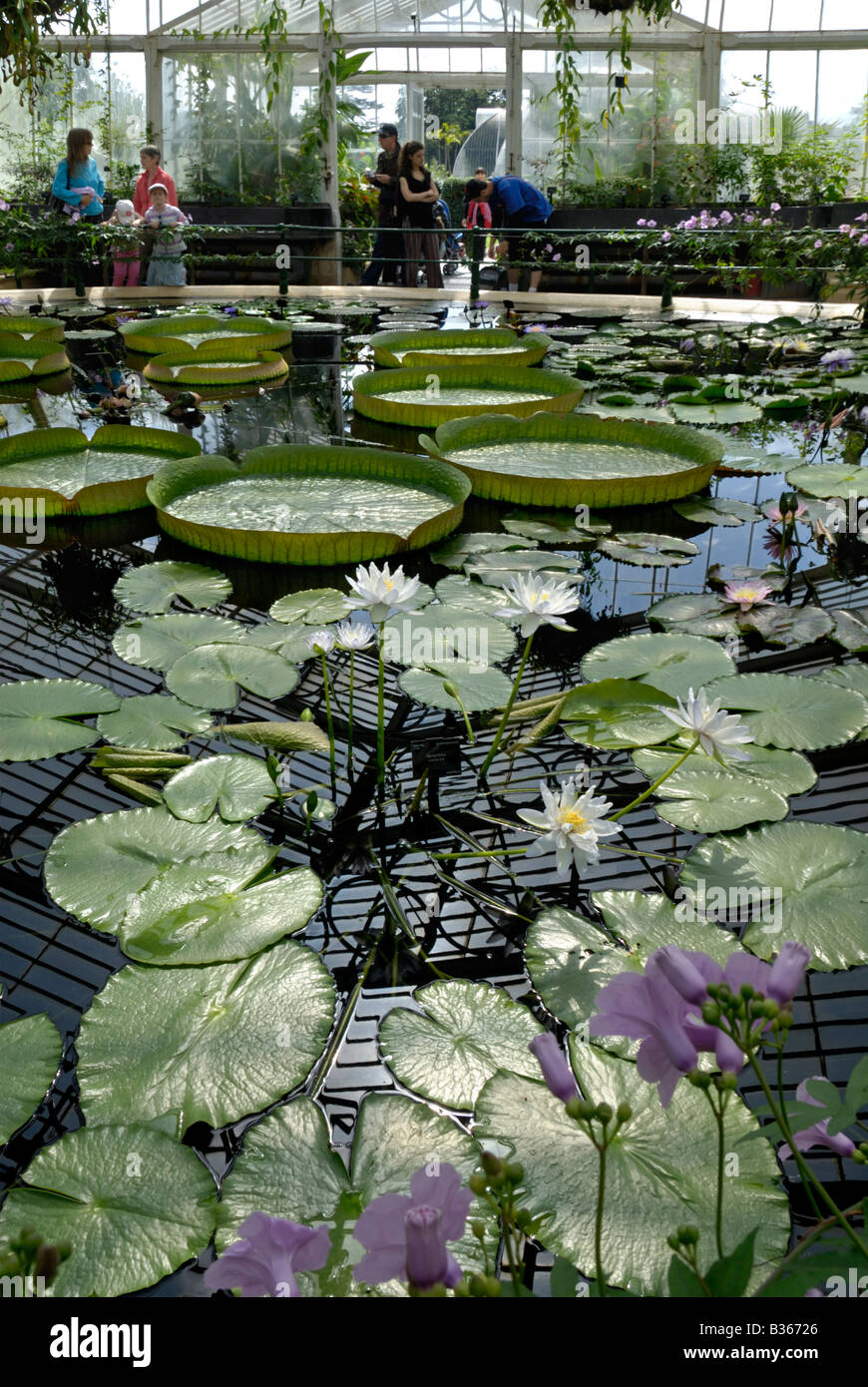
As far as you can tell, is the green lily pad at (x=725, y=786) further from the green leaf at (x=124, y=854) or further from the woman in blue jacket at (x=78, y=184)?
the woman in blue jacket at (x=78, y=184)

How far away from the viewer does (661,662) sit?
6.13ft

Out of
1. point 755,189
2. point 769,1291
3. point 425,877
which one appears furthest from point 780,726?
point 755,189

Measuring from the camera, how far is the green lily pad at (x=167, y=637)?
1896 millimetres

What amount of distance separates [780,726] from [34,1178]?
123 cm

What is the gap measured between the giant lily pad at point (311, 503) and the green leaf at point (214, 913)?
1.21 m

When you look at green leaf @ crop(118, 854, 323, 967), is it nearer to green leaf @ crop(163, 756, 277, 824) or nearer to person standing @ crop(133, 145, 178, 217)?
green leaf @ crop(163, 756, 277, 824)

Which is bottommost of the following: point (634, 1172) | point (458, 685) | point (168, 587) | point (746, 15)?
point (634, 1172)

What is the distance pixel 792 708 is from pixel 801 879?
0.47m

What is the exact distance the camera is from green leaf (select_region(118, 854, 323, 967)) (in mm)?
1156

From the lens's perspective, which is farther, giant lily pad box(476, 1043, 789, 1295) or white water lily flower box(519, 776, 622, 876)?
white water lily flower box(519, 776, 622, 876)

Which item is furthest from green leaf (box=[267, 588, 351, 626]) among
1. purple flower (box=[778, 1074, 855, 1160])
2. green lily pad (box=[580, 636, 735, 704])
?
purple flower (box=[778, 1074, 855, 1160])

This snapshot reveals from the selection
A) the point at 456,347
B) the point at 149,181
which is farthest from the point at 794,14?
the point at 456,347

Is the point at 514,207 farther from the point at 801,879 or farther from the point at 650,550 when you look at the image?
the point at 801,879

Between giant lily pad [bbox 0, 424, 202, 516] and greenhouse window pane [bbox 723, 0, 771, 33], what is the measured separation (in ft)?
41.4
